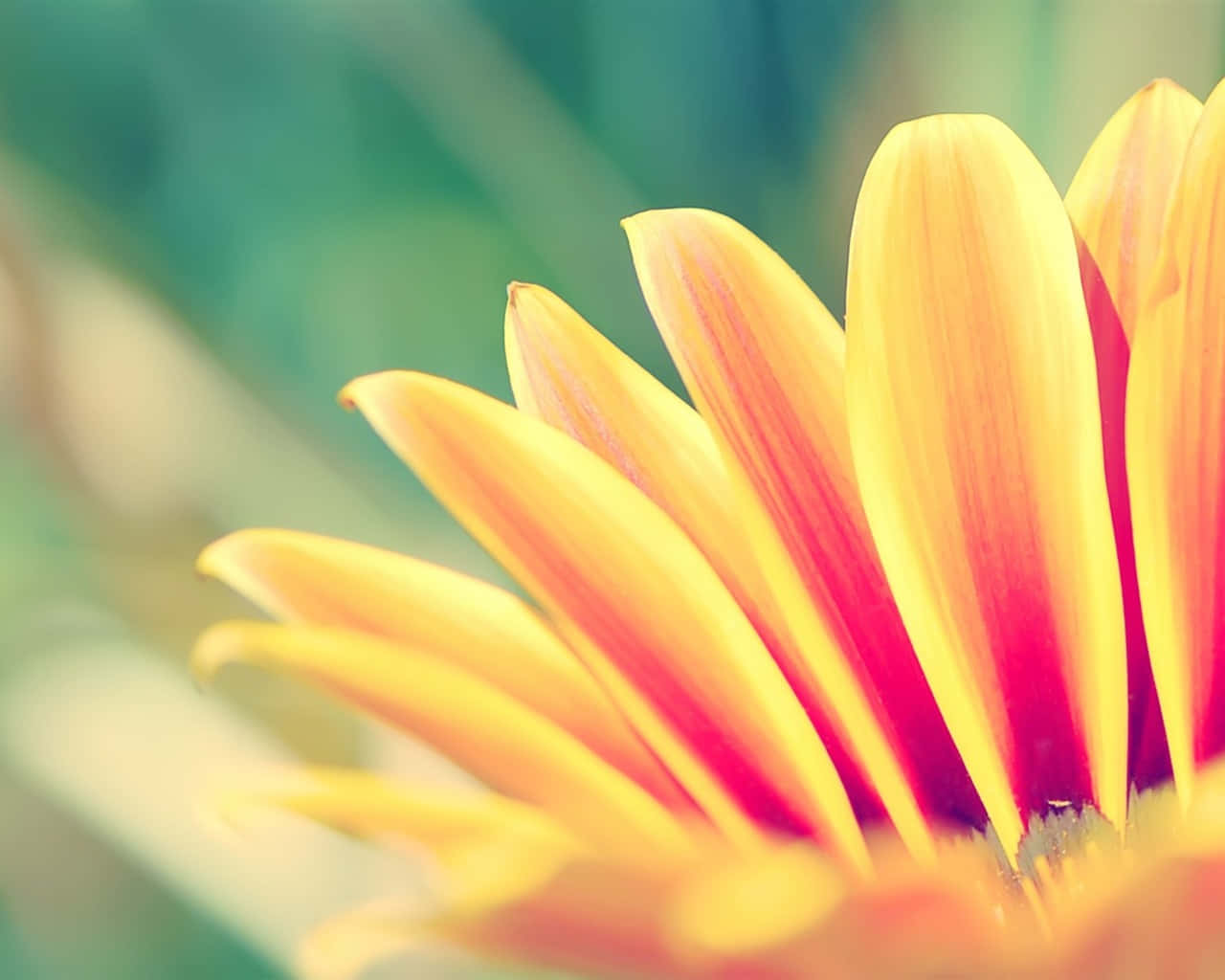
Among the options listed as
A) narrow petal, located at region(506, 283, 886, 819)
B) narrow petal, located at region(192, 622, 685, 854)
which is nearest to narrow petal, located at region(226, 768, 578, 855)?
narrow petal, located at region(192, 622, 685, 854)

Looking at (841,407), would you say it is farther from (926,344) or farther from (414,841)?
(414,841)

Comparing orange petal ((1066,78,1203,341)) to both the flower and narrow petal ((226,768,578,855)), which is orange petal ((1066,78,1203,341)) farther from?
narrow petal ((226,768,578,855))

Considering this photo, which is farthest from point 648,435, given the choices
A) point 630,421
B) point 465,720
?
point 465,720

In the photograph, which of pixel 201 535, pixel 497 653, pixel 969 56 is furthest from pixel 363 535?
pixel 969 56

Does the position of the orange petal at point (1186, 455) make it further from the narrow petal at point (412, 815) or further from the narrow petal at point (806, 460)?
the narrow petal at point (412, 815)

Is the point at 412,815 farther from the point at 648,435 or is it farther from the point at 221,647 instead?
the point at 648,435
